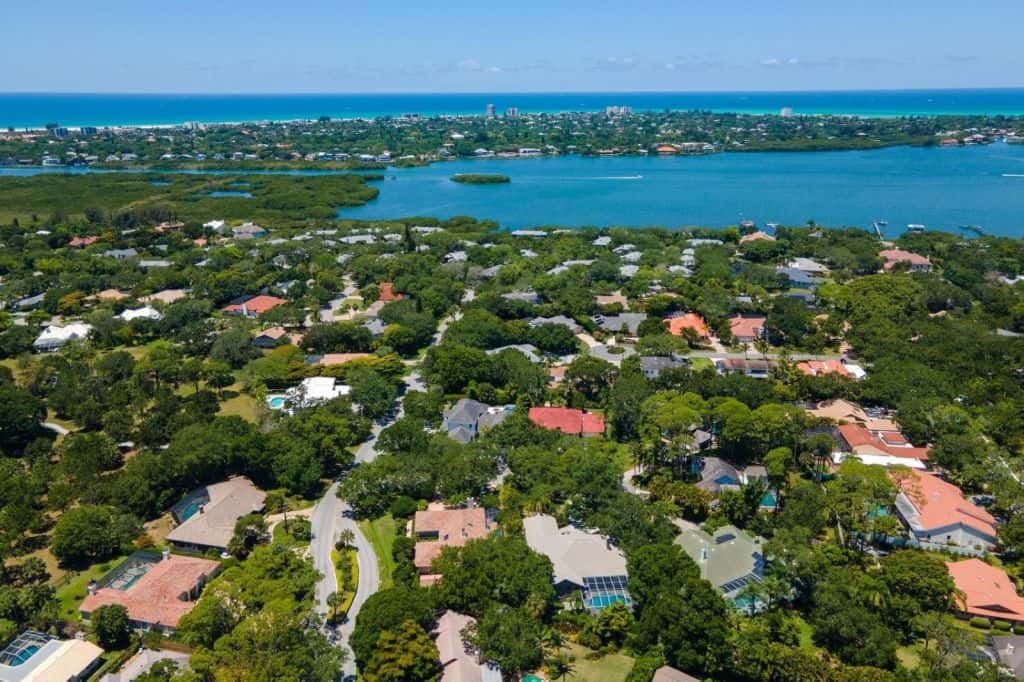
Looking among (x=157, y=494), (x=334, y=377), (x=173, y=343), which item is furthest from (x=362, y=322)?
(x=157, y=494)

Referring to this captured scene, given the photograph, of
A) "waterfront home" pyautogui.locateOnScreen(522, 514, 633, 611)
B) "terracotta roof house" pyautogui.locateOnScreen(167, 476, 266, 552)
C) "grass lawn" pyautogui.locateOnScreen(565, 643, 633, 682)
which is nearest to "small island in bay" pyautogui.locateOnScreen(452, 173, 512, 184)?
"terracotta roof house" pyautogui.locateOnScreen(167, 476, 266, 552)

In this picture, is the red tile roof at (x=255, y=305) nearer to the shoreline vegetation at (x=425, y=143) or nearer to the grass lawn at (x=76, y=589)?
the grass lawn at (x=76, y=589)

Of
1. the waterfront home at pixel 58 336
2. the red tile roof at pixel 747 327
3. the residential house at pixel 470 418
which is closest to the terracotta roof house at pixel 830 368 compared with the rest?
the red tile roof at pixel 747 327

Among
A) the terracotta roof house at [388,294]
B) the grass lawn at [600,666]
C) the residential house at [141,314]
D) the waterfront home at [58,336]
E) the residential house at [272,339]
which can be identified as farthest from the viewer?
the terracotta roof house at [388,294]

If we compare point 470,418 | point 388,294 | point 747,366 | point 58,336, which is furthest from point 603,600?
point 58,336

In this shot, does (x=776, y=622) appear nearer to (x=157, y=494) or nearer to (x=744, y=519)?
(x=744, y=519)

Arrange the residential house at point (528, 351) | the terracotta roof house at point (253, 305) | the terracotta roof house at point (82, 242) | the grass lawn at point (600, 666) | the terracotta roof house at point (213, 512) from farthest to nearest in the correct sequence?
1. the terracotta roof house at point (82, 242)
2. the terracotta roof house at point (253, 305)
3. the residential house at point (528, 351)
4. the terracotta roof house at point (213, 512)
5. the grass lawn at point (600, 666)

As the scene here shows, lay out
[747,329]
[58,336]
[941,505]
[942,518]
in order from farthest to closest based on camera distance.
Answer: [747,329]
[58,336]
[941,505]
[942,518]

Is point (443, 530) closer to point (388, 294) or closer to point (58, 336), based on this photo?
point (388, 294)
